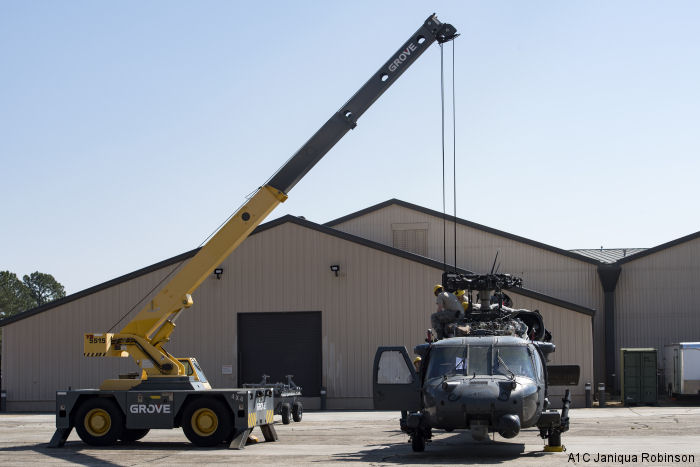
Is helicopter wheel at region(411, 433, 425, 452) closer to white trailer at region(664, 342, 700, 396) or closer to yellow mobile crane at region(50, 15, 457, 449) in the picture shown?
yellow mobile crane at region(50, 15, 457, 449)

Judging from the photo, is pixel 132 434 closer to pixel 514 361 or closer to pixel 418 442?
pixel 418 442

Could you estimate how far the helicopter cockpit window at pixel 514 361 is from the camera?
16625 millimetres

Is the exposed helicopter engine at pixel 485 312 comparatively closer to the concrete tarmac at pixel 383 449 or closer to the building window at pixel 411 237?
the concrete tarmac at pixel 383 449

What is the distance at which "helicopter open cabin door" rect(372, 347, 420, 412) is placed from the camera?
17109mm

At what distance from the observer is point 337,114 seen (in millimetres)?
23156

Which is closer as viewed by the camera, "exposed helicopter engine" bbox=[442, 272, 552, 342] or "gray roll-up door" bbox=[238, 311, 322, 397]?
"exposed helicopter engine" bbox=[442, 272, 552, 342]

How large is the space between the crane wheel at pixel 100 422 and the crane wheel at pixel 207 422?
1.62 metres

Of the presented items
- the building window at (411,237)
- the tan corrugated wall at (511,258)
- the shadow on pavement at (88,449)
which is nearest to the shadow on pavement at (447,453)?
the shadow on pavement at (88,449)

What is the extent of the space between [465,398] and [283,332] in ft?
70.5

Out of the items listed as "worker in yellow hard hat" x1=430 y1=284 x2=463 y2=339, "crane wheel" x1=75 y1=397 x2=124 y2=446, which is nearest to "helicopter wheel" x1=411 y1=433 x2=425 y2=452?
"worker in yellow hard hat" x1=430 y1=284 x2=463 y2=339

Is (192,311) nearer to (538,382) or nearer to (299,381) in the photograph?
(299,381)

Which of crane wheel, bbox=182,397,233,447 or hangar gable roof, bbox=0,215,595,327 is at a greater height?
hangar gable roof, bbox=0,215,595,327

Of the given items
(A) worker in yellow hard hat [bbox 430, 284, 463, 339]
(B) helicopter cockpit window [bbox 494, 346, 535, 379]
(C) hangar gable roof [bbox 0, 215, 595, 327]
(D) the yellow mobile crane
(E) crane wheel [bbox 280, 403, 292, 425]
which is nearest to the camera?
(B) helicopter cockpit window [bbox 494, 346, 535, 379]

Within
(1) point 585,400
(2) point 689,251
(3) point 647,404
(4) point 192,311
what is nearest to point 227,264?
(4) point 192,311
